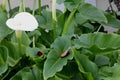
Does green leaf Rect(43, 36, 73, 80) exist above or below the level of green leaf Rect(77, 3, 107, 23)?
below

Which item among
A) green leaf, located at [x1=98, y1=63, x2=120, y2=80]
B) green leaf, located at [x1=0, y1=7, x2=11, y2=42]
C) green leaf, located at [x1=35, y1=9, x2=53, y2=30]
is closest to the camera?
green leaf, located at [x1=98, y1=63, x2=120, y2=80]

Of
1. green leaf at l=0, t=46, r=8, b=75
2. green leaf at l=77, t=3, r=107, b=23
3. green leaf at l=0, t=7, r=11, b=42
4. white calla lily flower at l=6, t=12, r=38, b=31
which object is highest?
white calla lily flower at l=6, t=12, r=38, b=31

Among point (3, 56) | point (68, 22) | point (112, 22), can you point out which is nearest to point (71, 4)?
point (68, 22)

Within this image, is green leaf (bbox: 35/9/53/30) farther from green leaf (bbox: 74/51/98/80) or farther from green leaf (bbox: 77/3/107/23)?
green leaf (bbox: 74/51/98/80)

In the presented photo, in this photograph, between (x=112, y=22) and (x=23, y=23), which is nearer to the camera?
(x=23, y=23)

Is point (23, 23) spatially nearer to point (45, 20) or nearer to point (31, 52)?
point (31, 52)

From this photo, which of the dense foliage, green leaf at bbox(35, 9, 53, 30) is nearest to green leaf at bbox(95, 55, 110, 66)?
the dense foliage
